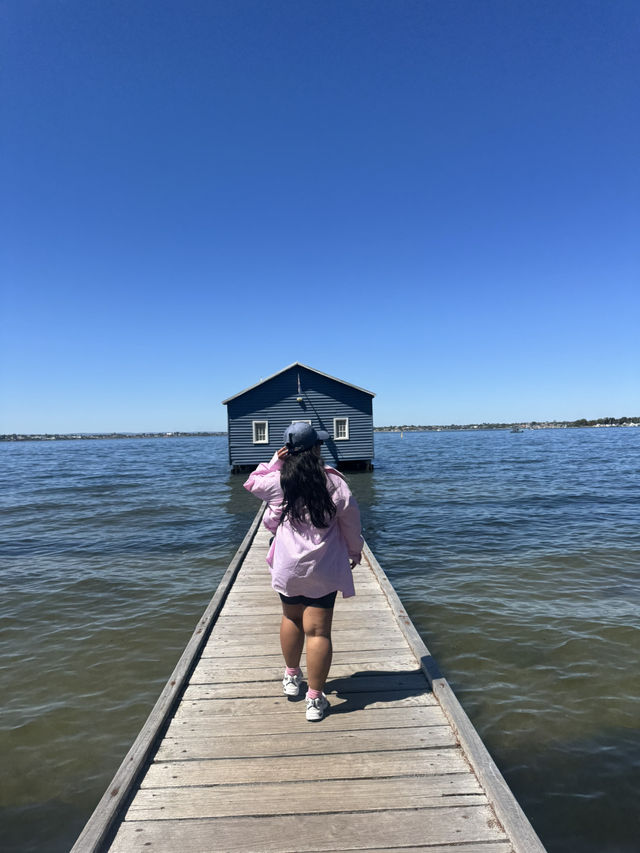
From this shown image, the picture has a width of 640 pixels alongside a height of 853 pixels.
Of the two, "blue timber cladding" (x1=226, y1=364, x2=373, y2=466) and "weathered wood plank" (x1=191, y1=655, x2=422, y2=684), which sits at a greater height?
"blue timber cladding" (x1=226, y1=364, x2=373, y2=466)

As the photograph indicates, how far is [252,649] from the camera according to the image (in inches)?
188

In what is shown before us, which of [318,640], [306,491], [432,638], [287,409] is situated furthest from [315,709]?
[287,409]

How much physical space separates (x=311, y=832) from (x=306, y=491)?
6.04 ft

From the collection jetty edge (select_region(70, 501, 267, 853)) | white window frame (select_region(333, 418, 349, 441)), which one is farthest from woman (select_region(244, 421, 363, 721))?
white window frame (select_region(333, 418, 349, 441))

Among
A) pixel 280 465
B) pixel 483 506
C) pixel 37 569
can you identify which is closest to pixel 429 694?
pixel 280 465

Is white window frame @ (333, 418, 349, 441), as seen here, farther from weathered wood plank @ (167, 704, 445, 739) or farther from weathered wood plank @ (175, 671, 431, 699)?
weathered wood plank @ (167, 704, 445, 739)

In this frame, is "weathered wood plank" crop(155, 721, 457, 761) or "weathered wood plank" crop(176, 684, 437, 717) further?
"weathered wood plank" crop(176, 684, 437, 717)

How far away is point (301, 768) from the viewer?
2.94 metres

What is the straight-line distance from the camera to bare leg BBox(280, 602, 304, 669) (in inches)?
132

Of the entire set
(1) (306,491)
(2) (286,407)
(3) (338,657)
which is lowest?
(3) (338,657)

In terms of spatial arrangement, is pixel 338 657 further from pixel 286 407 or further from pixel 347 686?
pixel 286 407

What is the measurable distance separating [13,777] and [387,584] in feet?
14.6

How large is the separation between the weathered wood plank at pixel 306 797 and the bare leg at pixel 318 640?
640 millimetres

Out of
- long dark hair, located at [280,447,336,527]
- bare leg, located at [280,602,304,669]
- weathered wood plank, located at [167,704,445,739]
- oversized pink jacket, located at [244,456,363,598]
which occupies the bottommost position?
weathered wood plank, located at [167,704,445,739]
